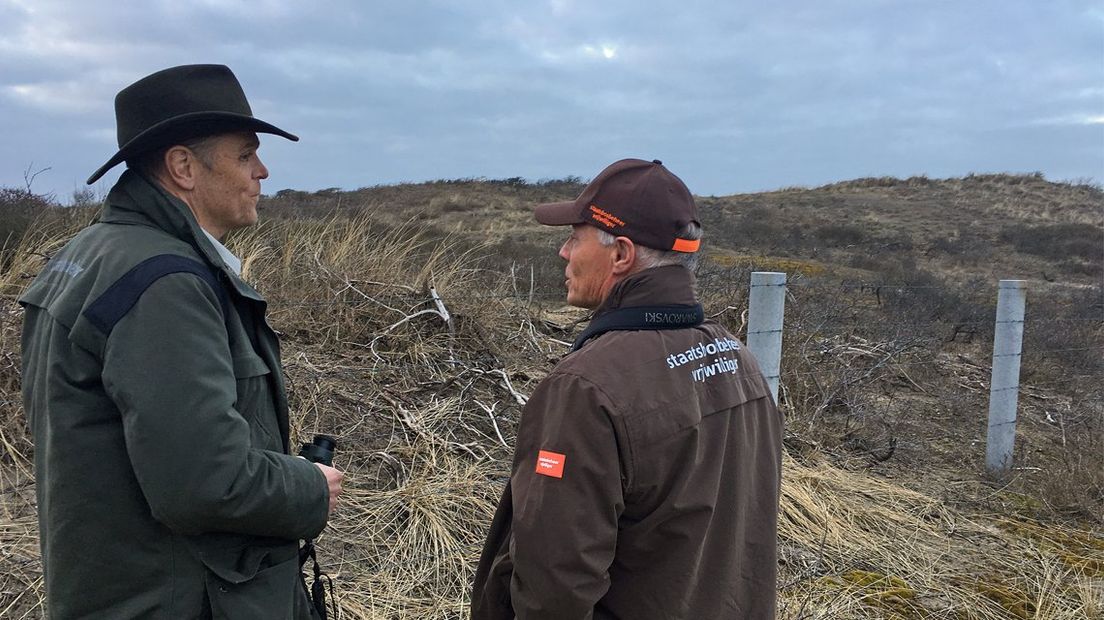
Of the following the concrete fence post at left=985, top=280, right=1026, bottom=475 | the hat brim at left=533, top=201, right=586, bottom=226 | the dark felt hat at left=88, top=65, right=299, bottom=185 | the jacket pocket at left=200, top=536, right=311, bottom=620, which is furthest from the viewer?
the concrete fence post at left=985, top=280, right=1026, bottom=475

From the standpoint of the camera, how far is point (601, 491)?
65.3 inches

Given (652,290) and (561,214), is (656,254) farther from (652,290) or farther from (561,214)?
(561,214)

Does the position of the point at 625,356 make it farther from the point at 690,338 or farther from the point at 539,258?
the point at 539,258

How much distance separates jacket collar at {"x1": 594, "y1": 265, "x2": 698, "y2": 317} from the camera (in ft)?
6.09

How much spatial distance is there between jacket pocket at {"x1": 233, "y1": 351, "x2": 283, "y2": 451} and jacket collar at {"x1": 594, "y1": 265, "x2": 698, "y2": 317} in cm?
75

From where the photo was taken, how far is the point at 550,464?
5.49 feet

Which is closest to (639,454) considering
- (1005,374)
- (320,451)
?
(320,451)

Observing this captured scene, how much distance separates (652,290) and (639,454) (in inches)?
14.7

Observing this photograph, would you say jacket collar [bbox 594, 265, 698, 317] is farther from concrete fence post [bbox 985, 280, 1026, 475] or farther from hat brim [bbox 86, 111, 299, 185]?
concrete fence post [bbox 985, 280, 1026, 475]

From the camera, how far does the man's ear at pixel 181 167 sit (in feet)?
5.87

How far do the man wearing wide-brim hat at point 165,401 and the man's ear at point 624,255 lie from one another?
0.78 metres

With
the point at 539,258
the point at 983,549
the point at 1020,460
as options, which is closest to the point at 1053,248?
the point at 539,258

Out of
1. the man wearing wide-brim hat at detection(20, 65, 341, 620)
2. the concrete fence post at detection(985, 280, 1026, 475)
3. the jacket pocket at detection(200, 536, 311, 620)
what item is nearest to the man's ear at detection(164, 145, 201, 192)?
the man wearing wide-brim hat at detection(20, 65, 341, 620)

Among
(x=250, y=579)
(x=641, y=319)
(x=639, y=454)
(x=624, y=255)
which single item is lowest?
(x=250, y=579)
